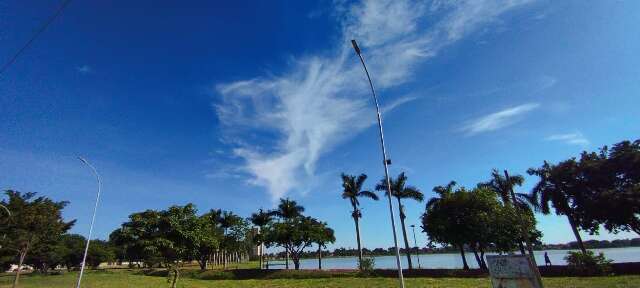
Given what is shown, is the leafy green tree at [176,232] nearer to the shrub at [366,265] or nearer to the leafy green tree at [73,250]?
A: the shrub at [366,265]

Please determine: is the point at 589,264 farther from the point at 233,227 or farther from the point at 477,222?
the point at 233,227

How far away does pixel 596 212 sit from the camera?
3316 cm

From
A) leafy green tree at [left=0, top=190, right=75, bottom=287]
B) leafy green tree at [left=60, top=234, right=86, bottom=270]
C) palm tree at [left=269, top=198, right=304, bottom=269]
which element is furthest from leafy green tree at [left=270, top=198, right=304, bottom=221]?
leafy green tree at [left=60, top=234, right=86, bottom=270]

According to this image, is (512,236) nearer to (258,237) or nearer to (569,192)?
(569,192)

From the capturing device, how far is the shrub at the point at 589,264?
2802cm

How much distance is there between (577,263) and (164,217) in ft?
113

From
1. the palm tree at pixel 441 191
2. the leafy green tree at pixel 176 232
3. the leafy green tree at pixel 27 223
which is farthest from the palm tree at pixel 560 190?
the leafy green tree at pixel 27 223

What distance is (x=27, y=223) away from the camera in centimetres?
3938

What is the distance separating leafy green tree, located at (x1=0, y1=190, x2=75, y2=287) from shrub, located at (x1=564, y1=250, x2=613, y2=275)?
5494cm

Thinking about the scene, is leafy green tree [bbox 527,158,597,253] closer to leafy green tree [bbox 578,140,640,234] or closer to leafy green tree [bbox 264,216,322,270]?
leafy green tree [bbox 578,140,640,234]

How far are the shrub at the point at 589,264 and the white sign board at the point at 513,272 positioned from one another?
27532mm

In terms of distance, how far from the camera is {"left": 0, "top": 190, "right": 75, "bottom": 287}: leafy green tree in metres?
39.1

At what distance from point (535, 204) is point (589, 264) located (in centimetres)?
1352

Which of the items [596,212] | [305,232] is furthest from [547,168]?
[305,232]
